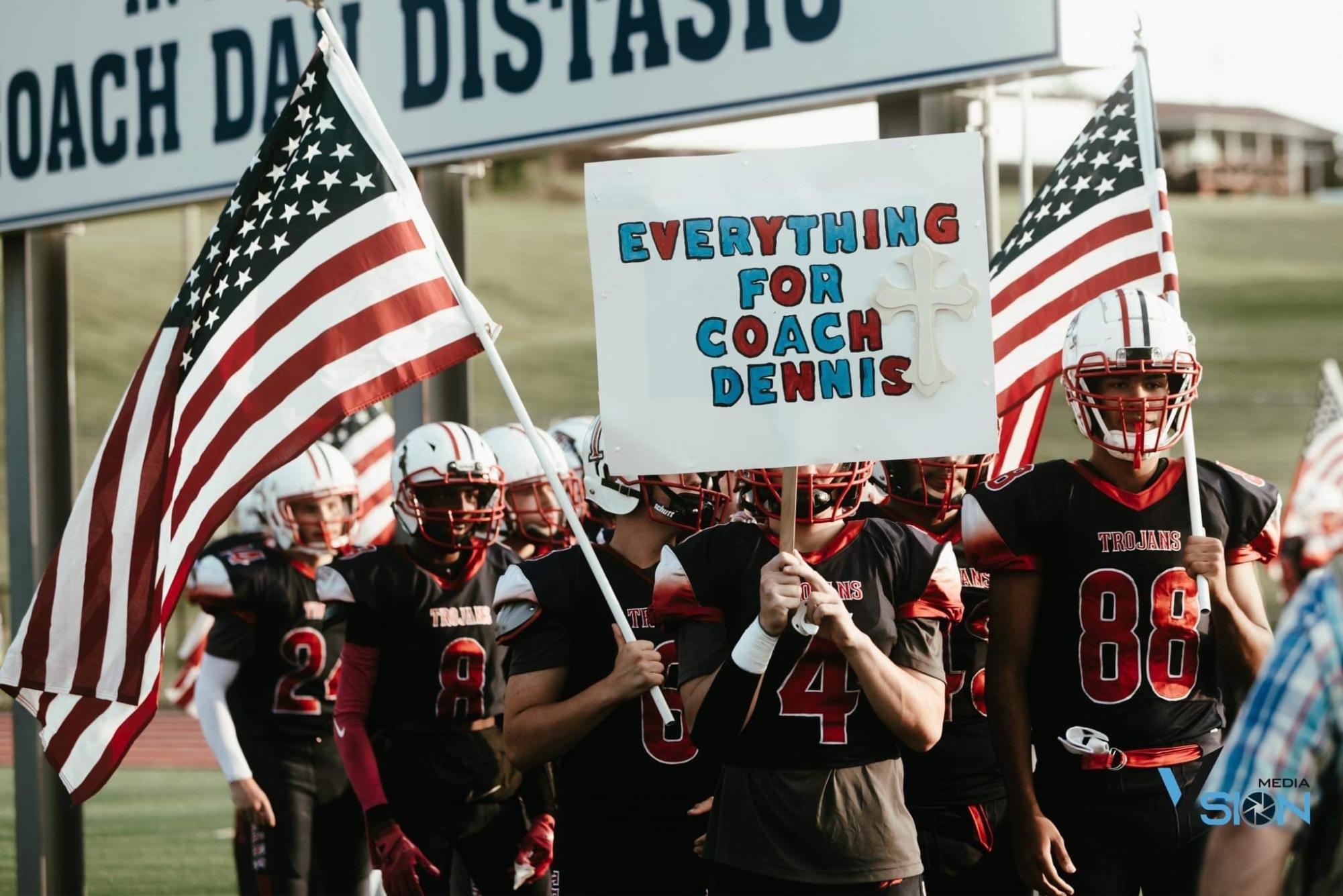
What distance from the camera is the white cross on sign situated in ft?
13.4

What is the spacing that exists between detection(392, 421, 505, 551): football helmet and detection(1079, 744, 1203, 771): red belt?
234 cm

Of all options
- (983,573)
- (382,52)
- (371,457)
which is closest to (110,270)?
(371,457)

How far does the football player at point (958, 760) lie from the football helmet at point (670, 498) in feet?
2.28

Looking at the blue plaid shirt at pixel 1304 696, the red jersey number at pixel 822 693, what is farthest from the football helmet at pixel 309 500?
the blue plaid shirt at pixel 1304 696

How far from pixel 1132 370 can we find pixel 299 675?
3988 mm

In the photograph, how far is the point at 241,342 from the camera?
5324mm

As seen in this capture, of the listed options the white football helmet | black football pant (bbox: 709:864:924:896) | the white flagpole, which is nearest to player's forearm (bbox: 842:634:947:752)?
black football pant (bbox: 709:864:924:896)

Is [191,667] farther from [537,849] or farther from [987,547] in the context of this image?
[987,547]

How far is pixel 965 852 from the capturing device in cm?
510

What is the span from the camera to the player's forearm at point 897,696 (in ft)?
12.8

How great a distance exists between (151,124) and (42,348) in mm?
1355

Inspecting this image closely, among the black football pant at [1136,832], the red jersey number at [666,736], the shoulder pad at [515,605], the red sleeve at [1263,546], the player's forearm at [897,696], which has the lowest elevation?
the black football pant at [1136,832]

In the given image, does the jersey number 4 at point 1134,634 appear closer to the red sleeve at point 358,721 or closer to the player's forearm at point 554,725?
the player's forearm at point 554,725

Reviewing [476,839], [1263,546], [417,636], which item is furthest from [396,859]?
[1263,546]
